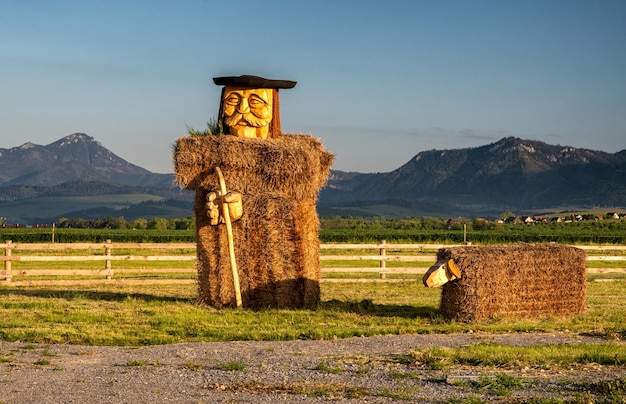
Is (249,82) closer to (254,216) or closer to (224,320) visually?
(254,216)

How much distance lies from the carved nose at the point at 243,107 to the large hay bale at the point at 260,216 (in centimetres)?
68

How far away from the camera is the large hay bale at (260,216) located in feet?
53.4

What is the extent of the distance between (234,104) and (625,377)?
31.4 feet

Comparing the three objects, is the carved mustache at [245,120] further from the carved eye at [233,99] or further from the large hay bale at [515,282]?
the large hay bale at [515,282]

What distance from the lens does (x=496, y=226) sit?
77.6 metres

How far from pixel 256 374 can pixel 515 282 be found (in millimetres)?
6399

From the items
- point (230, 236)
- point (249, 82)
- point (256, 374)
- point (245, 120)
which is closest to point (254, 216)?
point (230, 236)

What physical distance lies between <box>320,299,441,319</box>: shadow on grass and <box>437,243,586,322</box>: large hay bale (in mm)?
A: 766

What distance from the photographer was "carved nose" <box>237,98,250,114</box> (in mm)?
16906

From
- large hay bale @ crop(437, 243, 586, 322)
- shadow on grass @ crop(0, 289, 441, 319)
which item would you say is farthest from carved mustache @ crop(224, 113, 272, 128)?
large hay bale @ crop(437, 243, 586, 322)

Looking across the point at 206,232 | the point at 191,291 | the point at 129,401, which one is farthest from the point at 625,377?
the point at 191,291

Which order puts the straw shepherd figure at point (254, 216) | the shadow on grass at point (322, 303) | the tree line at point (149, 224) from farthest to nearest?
the tree line at point (149, 224) → the straw shepherd figure at point (254, 216) → the shadow on grass at point (322, 303)

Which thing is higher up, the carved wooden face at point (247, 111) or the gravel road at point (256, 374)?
the carved wooden face at point (247, 111)

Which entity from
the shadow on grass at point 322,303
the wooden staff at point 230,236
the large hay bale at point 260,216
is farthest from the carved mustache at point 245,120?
the shadow on grass at point 322,303
